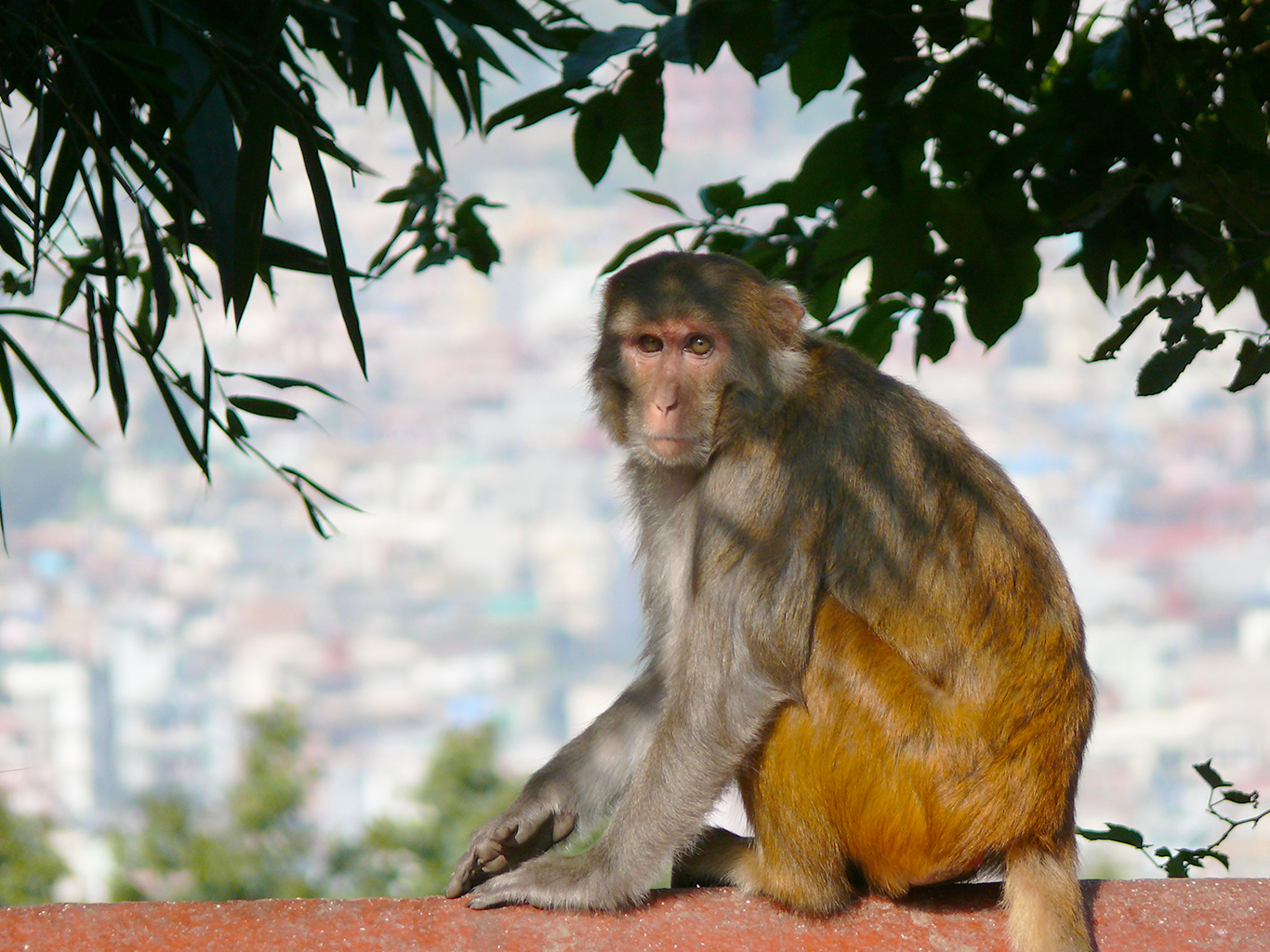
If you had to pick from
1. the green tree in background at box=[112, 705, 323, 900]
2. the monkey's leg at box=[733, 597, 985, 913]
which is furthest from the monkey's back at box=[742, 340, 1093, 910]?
the green tree in background at box=[112, 705, 323, 900]

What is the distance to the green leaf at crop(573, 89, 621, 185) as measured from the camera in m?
2.91

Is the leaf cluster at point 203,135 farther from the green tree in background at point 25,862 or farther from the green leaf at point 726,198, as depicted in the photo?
the green tree in background at point 25,862

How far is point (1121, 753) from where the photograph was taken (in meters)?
25.5

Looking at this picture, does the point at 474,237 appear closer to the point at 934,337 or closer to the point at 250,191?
the point at 250,191

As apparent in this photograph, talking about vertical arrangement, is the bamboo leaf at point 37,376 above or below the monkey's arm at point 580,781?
above

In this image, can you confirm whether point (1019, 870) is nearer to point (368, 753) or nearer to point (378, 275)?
point (378, 275)

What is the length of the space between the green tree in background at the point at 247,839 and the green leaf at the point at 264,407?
9235 millimetres

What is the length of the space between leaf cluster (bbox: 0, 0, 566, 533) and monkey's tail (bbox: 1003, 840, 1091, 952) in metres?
1.79

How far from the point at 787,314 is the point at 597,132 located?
0.65 m

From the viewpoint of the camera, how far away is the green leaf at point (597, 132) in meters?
2.91

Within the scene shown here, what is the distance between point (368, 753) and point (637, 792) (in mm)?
23457

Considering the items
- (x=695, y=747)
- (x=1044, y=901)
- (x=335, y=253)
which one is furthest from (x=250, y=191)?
(x=1044, y=901)

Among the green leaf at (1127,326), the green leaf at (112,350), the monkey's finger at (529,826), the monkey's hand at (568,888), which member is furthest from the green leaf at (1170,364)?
the green leaf at (112,350)

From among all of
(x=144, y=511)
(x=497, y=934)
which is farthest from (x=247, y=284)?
(x=144, y=511)
